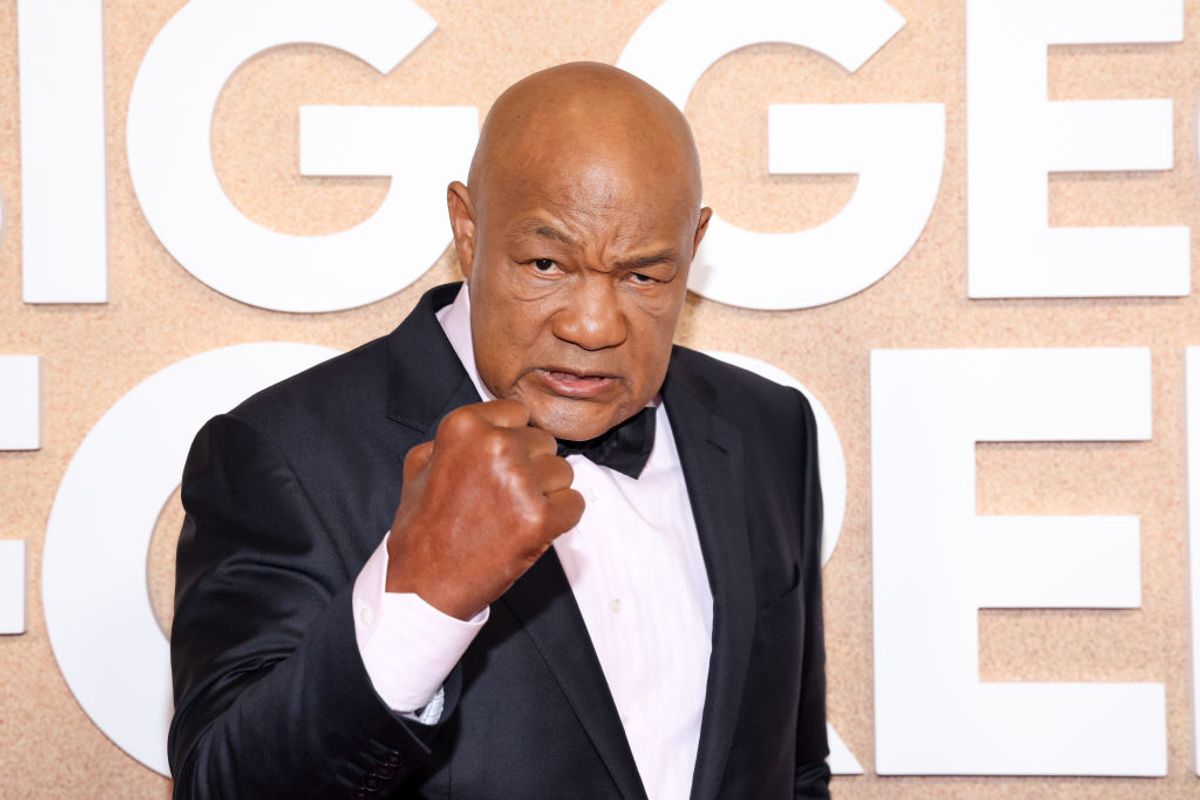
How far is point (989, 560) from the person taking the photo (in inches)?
86.3

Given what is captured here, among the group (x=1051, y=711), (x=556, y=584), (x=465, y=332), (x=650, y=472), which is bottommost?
(x=1051, y=711)

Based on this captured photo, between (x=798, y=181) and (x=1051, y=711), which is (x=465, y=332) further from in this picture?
(x=1051, y=711)

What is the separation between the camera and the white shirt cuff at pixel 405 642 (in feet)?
3.77

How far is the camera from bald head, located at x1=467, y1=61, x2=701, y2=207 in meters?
1.47

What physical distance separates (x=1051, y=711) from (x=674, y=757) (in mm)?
947

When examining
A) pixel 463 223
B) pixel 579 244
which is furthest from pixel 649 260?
pixel 463 223

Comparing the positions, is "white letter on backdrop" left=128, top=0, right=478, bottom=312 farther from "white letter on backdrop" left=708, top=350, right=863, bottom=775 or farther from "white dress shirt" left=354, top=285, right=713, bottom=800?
"white letter on backdrop" left=708, top=350, right=863, bottom=775

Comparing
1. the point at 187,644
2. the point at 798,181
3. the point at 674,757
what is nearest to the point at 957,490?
the point at 798,181

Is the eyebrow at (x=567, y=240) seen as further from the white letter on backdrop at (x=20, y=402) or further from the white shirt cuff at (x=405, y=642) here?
the white letter on backdrop at (x=20, y=402)

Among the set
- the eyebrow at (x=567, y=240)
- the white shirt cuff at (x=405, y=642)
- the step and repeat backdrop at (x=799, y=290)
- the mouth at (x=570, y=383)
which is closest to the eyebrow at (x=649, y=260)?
the eyebrow at (x=567, y=240)

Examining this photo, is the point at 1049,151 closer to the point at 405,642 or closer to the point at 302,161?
the point at 302,161

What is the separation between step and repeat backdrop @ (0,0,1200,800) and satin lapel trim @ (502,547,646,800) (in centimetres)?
86

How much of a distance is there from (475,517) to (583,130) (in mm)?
541

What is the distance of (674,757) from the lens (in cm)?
156
